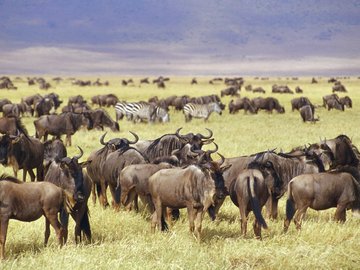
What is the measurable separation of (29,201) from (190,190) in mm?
2269

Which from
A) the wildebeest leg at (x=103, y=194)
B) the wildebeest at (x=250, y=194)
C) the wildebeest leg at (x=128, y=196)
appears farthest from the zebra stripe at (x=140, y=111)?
the wildebeest at (x=250, y=194)

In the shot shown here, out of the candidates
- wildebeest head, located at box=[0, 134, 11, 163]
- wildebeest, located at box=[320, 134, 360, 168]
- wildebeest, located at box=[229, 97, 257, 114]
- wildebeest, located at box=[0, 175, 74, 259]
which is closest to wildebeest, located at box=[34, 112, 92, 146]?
wildebeest head, located at box=[0, 134, 11, 163]

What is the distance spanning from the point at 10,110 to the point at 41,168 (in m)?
17.1

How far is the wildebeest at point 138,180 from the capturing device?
9648mm

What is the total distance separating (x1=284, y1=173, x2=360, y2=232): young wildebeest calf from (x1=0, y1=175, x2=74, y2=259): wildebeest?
141 inches

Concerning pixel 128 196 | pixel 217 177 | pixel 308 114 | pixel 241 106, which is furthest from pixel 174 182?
pixel 241 106

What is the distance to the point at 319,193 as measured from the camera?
900 cm

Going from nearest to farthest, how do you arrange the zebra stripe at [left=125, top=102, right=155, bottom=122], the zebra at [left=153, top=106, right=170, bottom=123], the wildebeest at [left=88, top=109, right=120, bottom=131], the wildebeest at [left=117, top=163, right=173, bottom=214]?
the wildebeest at [left=117, top=163, right=173, bottom=214] < the wildebeest at [left=88, top=109, right=120, bottom=131] < the zebra at [left=153, top=106, right=170, bottom=123] < the zebra stripe at [left=125, top=102, right=155, bottom=122]

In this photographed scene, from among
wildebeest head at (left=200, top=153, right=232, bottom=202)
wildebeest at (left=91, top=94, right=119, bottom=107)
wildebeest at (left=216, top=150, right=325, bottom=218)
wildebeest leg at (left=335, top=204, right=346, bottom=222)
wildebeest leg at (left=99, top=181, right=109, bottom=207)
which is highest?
wildebeest head at (left=200, top=153, right=232, bottom=202)

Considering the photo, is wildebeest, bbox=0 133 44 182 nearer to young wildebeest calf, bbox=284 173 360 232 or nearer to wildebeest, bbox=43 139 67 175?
wildebeest, bbox=43 139 67 175

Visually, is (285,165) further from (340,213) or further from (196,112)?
(196,112)

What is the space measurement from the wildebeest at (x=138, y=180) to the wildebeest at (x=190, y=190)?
68cm

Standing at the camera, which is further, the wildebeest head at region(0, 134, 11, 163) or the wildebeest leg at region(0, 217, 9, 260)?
the wildebeest head at region(0, 134, 11, 163)

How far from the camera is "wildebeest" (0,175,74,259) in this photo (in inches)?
289
